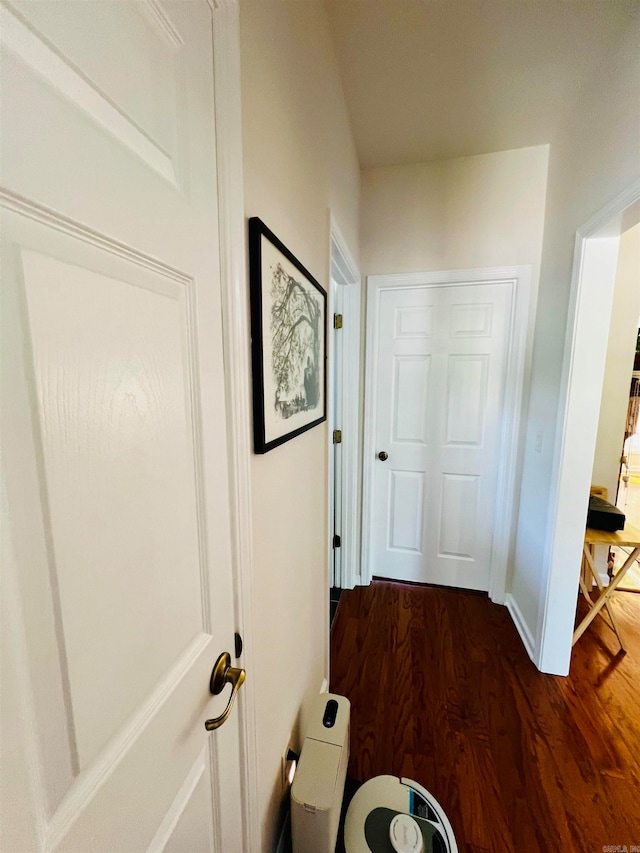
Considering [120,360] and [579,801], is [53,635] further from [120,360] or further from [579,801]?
[579,801]

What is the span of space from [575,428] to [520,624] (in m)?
1.23

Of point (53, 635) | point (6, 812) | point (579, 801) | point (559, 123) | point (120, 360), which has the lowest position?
point (579, 801)

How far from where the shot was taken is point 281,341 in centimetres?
91

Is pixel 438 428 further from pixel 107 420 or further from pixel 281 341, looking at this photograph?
pixel 107 420

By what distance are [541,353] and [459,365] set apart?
45 cm

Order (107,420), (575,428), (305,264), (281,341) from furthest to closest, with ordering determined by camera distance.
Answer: (575,428)
(305,264)
(281,341)
(107,420)

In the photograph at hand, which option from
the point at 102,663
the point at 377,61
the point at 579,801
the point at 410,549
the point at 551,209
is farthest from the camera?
the point at 410,549

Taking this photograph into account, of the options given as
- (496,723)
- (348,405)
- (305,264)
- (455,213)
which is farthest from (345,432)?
(496,723)

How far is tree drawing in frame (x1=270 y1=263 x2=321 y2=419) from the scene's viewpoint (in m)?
0.87

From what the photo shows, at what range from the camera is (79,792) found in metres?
0.37

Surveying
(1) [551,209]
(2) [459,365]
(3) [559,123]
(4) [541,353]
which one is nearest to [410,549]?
(2) [459,365]

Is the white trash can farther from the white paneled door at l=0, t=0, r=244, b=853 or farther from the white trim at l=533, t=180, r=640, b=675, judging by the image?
the white trim at l=533, t=180, r=640, b=675

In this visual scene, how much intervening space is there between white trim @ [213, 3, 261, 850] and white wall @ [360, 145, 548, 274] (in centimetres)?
182

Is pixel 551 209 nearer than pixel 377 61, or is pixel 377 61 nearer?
pixel 377 61
